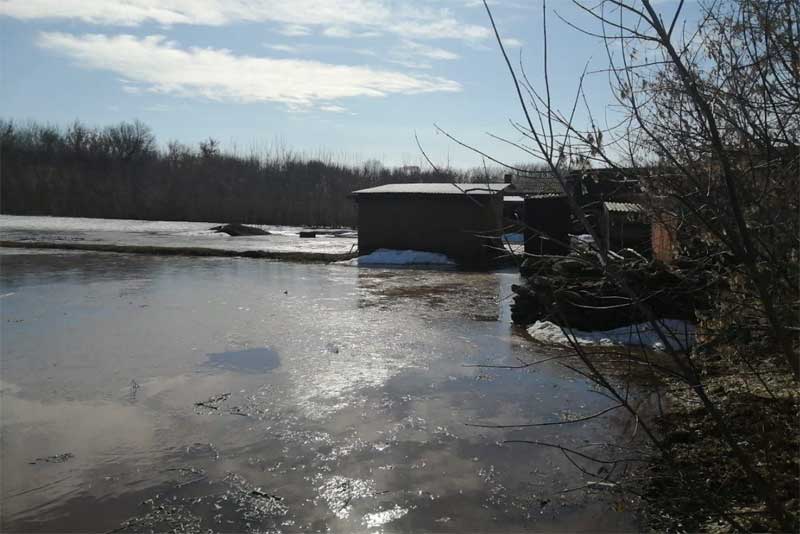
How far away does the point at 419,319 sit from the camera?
1208cm

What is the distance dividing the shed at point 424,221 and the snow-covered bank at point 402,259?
66cm

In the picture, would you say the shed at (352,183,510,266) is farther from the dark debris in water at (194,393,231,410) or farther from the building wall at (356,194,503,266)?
the dark debris in water at (194,393,231,410)

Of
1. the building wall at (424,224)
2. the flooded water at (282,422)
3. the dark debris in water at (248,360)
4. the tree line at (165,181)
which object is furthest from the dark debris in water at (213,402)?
the tree line at (165,181)

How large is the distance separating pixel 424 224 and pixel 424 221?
0.36ft

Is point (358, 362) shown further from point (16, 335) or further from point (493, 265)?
point (493, 265)

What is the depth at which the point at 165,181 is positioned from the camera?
77.5m

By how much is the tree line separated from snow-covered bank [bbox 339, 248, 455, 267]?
28.3 m

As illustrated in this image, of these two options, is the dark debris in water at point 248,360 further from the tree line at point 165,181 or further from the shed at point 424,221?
the tree line at point 165,181

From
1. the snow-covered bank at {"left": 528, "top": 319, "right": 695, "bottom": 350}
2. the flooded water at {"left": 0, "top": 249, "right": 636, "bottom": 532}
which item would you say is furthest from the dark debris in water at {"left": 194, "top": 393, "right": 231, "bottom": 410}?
the snow-covered bank at {"left": 528, "top": 319, "right": 695, "bottom": 350}

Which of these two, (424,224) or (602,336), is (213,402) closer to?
(602,336)

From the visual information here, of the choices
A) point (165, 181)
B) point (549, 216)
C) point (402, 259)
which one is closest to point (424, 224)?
point (402, 259)

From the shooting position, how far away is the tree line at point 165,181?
59469 millimetres

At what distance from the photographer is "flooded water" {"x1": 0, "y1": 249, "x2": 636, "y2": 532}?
456cm

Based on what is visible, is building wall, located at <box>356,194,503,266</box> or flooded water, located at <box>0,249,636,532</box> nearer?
flooded water, located at <box>0,249,636,532</box>
